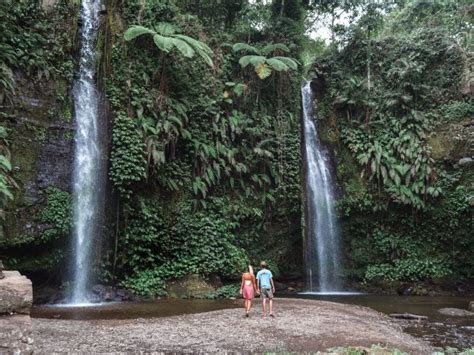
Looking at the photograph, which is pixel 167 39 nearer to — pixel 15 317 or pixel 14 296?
pixel 14 296

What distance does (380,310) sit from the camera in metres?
13.5

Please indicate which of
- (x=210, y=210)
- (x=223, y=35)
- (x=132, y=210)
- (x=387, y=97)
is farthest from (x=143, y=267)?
(x=387, y=97)

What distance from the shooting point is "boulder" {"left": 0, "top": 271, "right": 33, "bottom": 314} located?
602 cm

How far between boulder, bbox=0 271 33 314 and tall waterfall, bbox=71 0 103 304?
7.97 meters

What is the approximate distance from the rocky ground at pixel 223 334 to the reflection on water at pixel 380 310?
2.08 ft

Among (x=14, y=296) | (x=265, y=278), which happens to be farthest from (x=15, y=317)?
(x=265, y=278)

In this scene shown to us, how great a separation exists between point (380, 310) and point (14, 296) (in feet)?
35.0

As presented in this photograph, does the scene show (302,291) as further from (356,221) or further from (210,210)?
(210,210)

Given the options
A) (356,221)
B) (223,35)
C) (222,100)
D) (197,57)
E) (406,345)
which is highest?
(223,35)

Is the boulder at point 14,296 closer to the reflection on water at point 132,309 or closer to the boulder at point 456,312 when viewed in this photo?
the reflection on water at point 132,309

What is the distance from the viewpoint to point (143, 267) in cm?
1566

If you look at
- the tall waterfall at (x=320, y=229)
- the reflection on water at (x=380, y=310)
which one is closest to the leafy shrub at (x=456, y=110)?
the tall waterfall at (x=320, y=229)

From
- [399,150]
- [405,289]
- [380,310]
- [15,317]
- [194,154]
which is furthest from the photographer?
[399,150]

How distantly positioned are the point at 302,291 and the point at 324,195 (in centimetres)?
424
